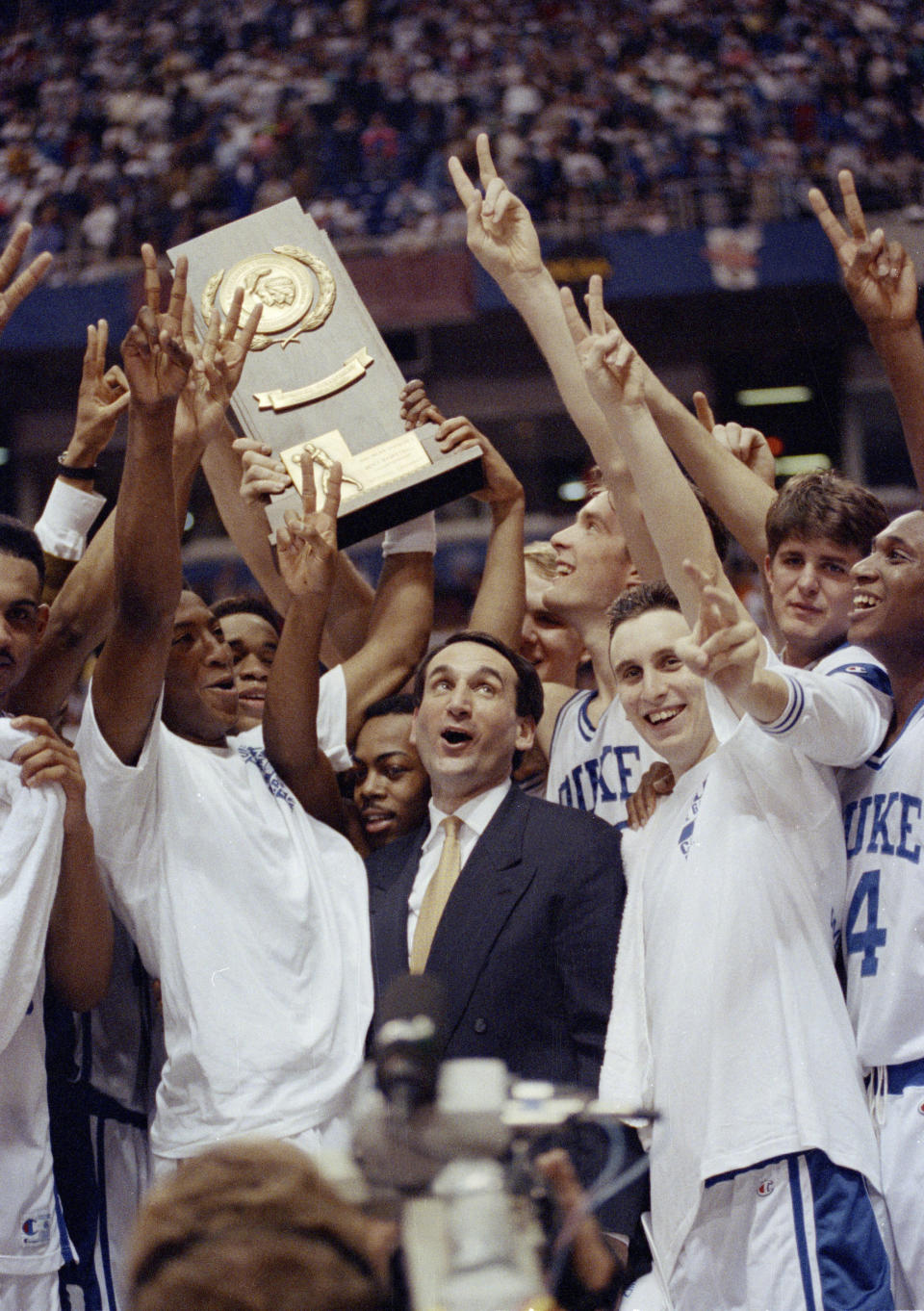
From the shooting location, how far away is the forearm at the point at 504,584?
3225 millimetres

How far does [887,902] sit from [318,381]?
63.9 inches

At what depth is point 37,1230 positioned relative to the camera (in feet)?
7.63

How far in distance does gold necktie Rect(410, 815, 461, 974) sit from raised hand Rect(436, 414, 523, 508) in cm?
84

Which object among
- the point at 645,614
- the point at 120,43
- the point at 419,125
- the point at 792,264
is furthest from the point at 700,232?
the point at 645,614

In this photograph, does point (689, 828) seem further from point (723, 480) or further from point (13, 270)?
point (13, 270)

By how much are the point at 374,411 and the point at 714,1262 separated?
5.84 ft

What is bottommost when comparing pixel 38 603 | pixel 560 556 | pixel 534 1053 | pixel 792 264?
pixel 792 264

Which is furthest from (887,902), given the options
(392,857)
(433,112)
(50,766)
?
(433,112)

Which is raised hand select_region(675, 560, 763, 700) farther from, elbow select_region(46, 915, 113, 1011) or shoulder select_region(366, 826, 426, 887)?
elbow select_region(46, 915, 113, 1011)

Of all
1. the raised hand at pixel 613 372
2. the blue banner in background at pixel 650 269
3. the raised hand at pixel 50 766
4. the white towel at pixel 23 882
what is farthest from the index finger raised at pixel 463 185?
the blue banner in background at pixel 650 269

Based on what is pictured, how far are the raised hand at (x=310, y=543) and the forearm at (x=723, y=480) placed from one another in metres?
0.65

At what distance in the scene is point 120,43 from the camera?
13414 millimetres

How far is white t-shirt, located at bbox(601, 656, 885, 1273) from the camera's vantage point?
7.04ft

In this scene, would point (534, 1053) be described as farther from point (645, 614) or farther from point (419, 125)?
point (419, 125)
